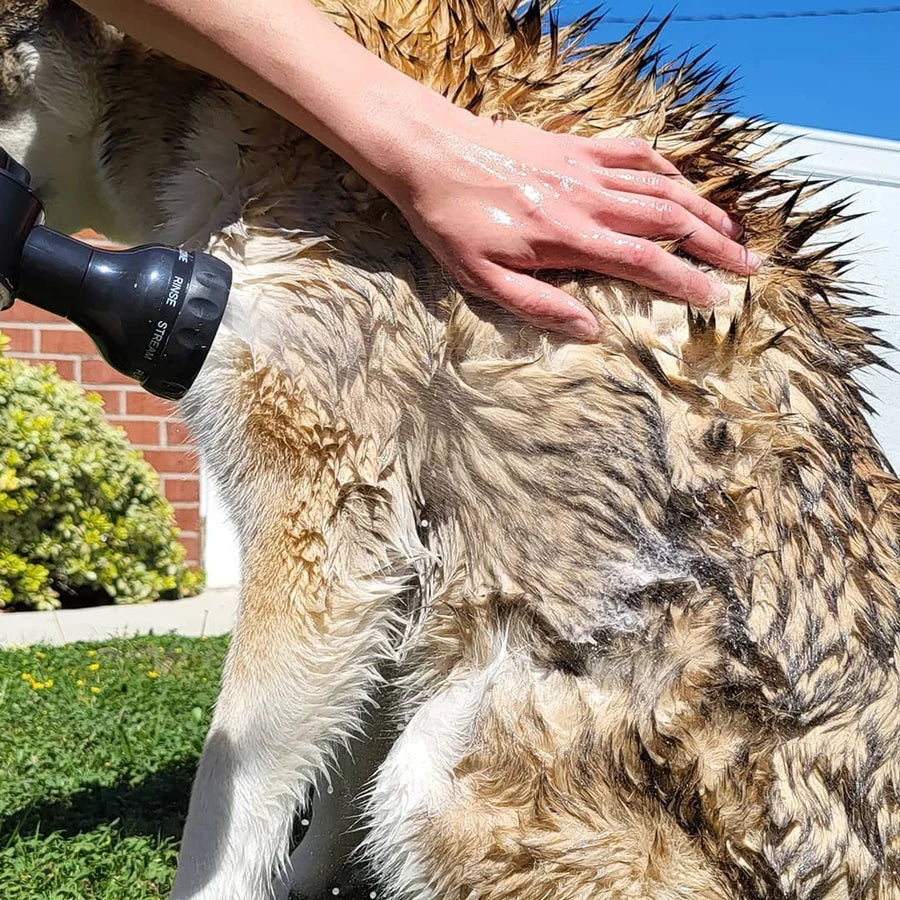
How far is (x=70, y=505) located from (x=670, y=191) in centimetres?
434

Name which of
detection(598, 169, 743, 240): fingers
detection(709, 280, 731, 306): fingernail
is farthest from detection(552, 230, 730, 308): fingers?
detection(598, 169, 743, 240): fingers

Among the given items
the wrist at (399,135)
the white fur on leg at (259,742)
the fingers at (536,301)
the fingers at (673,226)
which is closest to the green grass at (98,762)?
the white fur on leg at (259,742)

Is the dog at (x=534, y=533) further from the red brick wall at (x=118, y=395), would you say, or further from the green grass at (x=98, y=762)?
the red brick wall at (x=118, y=395)

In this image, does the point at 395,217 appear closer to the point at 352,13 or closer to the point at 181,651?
the point at 352,13

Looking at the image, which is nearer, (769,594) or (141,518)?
(769,594)

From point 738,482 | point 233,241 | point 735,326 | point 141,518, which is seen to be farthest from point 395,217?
point 141,518

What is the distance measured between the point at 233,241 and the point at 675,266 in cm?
93

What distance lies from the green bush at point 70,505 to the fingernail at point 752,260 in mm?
4188

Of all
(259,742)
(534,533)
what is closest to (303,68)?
(534,533)

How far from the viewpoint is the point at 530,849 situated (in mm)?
2049

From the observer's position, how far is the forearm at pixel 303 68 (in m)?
1.93

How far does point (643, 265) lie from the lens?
6.87ft

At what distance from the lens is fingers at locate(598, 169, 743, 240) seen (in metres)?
2.10

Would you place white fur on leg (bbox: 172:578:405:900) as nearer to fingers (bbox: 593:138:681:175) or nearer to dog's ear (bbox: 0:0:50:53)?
fingers (bbox: 593:138:681:175)
